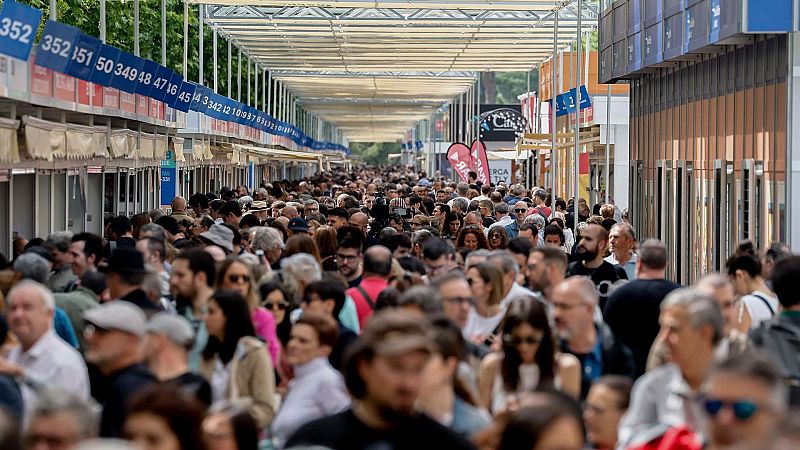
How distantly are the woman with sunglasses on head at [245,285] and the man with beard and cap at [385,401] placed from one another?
4.60 meters

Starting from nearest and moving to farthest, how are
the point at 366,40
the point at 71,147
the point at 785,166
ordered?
the point at 785,166, the point at 71,147, the point at 366,40

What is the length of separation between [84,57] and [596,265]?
7.65 m

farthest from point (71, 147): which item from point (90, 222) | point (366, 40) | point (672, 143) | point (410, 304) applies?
point (366, 40)

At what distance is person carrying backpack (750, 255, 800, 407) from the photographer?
9.55 meters

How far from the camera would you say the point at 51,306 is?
30.6ft

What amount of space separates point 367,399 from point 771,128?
559 inches

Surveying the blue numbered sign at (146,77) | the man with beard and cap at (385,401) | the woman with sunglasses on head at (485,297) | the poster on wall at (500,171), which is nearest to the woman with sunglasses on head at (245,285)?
the woman with sunglasses on head at (485,297)

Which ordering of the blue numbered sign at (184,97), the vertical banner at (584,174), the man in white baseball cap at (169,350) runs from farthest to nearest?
the vertical banner at (584,174), the blue numbered sign at (184,97), the man in white baseball cap at (169,350)

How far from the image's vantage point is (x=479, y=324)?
38.0 feet

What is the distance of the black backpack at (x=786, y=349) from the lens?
31.3ft

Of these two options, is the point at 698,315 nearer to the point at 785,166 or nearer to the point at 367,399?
the point at 367,399

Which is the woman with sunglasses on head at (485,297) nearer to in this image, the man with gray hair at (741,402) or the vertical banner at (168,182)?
the man with gray hair at (741,402)

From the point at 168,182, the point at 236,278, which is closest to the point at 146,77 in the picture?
the point at 168,182

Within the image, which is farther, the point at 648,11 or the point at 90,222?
the point at 90,222
